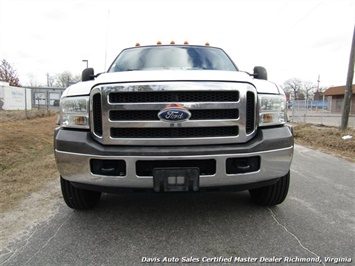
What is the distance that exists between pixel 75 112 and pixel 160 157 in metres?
0.93

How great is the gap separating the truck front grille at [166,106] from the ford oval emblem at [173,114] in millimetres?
26

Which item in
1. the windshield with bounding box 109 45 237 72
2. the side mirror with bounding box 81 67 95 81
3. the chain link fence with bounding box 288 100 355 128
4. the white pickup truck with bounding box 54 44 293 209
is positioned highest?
the windshield with bounding box 109 45 237 72

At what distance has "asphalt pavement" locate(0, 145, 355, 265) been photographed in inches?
86.4

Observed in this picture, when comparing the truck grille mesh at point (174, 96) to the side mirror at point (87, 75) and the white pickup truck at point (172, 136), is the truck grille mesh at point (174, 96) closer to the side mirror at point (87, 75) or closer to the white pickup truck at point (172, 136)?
the white pickup truck at point (172, 136)

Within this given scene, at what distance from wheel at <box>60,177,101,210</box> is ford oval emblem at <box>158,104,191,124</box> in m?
1.29

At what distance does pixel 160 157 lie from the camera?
7.44ft

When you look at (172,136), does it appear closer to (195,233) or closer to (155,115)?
(155,115)

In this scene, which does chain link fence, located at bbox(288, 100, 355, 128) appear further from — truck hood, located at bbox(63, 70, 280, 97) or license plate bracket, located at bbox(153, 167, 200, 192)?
license plate bracket, located at bbox(153, 167, 200, 192)

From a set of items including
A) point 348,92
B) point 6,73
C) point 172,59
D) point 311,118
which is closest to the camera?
point 172,59

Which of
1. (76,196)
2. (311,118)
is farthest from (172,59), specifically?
(311,118)

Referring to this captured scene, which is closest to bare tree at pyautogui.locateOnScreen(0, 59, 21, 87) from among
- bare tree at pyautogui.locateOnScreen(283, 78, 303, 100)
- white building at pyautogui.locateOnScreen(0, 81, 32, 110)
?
white building at pyautogui.locateOnScreen(0, 81, 32, 110)

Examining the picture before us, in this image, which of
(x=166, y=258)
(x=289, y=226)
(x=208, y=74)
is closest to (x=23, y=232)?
(x=166, y=258)

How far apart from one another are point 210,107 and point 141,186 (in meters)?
0.91

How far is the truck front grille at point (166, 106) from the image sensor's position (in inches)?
91.8
